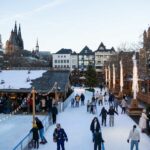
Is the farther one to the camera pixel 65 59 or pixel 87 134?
pixel 65 59

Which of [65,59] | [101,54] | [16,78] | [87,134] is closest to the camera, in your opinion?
[87,134]

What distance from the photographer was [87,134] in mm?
20031

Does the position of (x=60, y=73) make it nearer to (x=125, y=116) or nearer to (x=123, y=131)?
(x=125, y=116)

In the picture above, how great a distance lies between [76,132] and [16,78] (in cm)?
1846

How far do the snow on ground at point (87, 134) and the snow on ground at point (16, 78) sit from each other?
8.62m

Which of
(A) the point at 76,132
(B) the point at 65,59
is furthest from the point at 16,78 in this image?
(B) the point at 65,59

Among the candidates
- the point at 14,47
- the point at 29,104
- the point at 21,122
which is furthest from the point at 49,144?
the point at 14,47

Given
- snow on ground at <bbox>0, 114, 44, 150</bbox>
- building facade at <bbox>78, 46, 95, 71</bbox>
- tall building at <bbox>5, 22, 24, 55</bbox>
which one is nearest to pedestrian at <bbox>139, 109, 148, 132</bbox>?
snow on ground at <bbox>0, 114, 44, 150</bbox>

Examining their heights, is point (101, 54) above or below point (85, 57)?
above

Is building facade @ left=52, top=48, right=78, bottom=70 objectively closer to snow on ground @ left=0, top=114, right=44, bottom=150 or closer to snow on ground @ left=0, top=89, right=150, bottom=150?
snow on ground @ left=0, top=89, right=150, bottom=150

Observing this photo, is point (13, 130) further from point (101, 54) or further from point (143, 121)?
point (101, 54)

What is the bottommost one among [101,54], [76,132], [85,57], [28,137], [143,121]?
[76,132]

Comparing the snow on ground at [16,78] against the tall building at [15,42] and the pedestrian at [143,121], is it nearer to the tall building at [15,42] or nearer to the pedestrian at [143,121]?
the pedestrian at [143,121]

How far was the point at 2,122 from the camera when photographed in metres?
25.5
